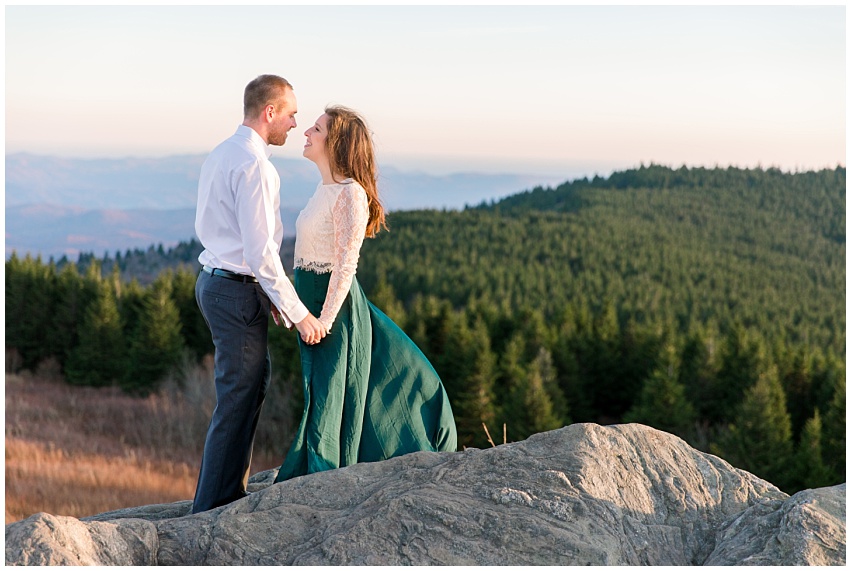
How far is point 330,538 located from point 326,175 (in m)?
2.13

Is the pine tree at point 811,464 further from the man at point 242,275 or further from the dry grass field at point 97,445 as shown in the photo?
the man at point 242,275

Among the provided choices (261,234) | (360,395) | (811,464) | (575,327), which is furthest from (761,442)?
(261,234)

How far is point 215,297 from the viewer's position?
468cm

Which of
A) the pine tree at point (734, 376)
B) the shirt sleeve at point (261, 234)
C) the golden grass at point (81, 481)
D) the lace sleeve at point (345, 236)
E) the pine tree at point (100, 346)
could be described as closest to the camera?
the shirt sleeve at point (261, 234)

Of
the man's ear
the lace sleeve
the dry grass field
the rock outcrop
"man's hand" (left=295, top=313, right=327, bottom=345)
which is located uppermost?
the man's ear

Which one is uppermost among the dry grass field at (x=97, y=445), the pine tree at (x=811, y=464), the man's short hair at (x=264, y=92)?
the man's short hair at (x=264, y=92)

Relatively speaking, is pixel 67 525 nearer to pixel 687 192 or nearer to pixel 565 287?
pixel 565 287

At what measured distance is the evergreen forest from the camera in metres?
19.5

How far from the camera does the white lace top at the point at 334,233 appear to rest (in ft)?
16.0

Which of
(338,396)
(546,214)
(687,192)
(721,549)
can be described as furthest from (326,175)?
(687,192)

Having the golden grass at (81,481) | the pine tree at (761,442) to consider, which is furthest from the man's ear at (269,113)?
the pine tree at (761,442)

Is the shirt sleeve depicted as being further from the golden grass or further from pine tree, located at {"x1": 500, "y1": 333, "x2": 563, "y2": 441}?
pine tree, located at {"x1": 500, "y1": 333, "x2": 563, "y2": 441}

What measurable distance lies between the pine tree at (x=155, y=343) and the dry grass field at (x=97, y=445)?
0.71 m

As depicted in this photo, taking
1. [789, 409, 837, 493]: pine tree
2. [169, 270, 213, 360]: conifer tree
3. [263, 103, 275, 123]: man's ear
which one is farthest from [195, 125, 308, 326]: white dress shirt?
[169, 270, 213, 360]: conifer tree
